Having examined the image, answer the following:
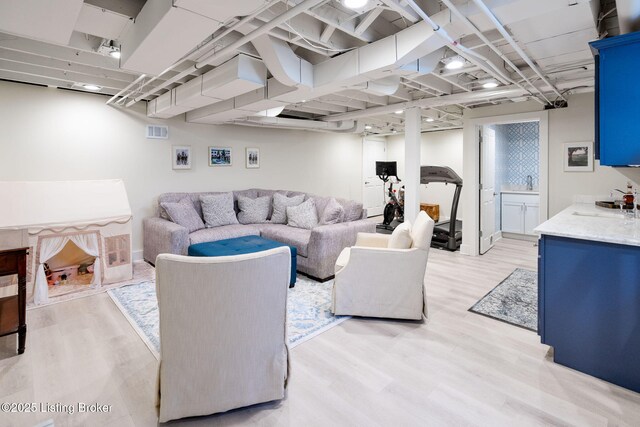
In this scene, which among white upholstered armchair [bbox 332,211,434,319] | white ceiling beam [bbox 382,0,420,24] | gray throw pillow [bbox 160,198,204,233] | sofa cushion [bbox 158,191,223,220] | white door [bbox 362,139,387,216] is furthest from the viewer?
white door [bbox 362,139,387,216]

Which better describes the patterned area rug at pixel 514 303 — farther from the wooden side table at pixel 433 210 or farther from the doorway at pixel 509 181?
the wooden side table at pixel 433 210

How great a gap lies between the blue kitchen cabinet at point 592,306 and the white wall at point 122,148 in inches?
201

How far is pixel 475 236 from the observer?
5.46m

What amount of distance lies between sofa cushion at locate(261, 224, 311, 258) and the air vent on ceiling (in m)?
2.21

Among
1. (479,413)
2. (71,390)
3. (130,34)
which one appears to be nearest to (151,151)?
(130,34)

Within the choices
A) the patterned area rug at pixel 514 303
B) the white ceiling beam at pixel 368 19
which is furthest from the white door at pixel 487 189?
the white ceiling beam at pixel 368 19

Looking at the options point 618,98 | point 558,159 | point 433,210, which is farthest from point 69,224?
point 433,210

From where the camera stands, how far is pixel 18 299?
2.52 metres

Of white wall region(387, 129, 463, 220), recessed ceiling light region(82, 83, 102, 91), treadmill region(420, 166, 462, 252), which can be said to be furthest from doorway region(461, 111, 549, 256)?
recessed ceiling light region(82, 83, 102, 91)

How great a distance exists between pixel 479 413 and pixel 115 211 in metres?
4.30

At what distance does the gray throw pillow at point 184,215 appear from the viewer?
15.5ft

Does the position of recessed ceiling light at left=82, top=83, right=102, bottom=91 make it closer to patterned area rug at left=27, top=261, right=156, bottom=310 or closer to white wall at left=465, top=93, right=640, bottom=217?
patterned area rug at left=27, top=261, right=156, bottom=310

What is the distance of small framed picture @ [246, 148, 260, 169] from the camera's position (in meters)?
6.36

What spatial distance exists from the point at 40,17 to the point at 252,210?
386cm
